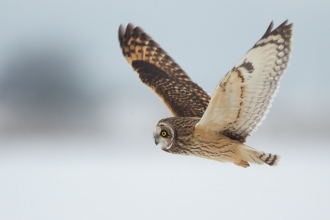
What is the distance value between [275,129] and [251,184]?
2.81 m

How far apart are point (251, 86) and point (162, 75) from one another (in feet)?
2.81

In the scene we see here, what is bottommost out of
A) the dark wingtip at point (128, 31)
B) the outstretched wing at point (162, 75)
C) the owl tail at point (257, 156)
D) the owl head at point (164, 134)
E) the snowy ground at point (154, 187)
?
the snowy ground at point (154, 187)

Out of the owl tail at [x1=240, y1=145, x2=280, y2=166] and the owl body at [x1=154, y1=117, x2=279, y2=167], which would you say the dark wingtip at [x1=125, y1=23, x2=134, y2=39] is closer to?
the owl body at [x1=154, y1=117, x2=279, y2=167]

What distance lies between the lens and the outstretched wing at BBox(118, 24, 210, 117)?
2.37 metres

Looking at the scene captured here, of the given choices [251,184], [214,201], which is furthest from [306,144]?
[214,201]

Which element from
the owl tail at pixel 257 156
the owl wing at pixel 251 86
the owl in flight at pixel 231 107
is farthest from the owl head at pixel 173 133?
the owl tail at pixel 257 156

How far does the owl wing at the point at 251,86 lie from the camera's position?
169 centimetres

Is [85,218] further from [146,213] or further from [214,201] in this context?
[214,201]

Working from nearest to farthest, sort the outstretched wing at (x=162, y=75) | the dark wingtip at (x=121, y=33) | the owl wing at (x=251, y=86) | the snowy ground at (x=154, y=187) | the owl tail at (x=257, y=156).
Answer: the owl wing at (x=251, y=86) → the owl tail at (x=257, y=156) → the outstretched wing at (x=162, y=75) → the dark wingtip at (x=121, y=33) → the snowy ground at (x=154, y=187)

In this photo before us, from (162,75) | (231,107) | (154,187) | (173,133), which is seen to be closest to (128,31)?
(162,75)

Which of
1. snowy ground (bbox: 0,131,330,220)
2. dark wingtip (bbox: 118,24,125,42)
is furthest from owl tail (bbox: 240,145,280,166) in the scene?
dark wingtip (bbox: 118,24,125,42)

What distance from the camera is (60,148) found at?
→ 689 cm

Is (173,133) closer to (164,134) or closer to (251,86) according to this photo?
(164,134)

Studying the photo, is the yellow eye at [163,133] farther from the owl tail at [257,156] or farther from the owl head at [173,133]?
the owl tail at [257,156]
